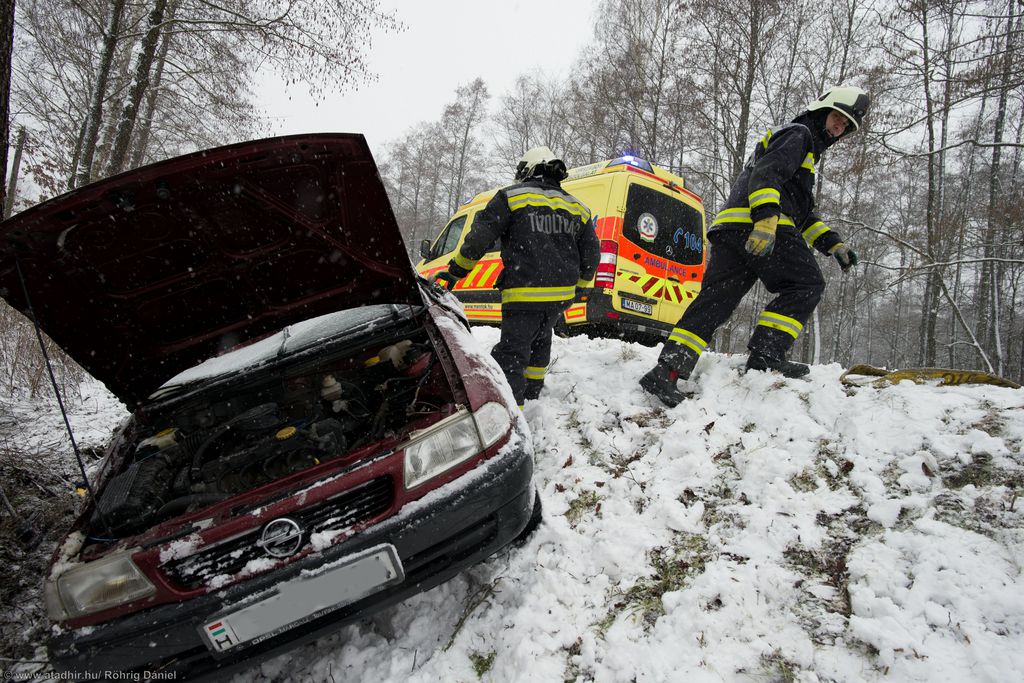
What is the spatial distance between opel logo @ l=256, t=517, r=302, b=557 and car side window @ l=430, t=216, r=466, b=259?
19.6ft

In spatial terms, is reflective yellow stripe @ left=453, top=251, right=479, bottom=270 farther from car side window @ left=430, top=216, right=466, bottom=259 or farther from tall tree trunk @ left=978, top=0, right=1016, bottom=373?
tall tree trunk @ left=978, top=0, right=1016, bottom=373

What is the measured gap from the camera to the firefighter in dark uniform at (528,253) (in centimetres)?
305

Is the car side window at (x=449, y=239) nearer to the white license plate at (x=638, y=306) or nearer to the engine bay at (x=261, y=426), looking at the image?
the white license plate at (x=638, y=306)

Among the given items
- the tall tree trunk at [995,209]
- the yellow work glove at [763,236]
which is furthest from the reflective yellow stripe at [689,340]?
the tall tree trunk at [995,209]

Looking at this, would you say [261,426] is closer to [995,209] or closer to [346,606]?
[346,606]

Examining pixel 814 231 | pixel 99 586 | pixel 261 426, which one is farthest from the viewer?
pixel 814 231

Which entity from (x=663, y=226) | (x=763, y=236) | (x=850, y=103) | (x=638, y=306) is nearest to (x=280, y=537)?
(x=763, y=236)

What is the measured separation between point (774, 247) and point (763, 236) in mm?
318

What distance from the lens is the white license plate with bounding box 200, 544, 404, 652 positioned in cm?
143

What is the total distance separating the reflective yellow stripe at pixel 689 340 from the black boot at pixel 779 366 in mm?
360

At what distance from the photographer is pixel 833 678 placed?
1407 millimetres

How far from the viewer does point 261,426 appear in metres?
2.16

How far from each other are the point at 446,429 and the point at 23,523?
2.73 metres

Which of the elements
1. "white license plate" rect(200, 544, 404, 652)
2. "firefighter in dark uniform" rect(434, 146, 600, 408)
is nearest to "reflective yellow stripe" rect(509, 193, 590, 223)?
"firefighter in dark uniform" rect(434, 146, 600, 408)
